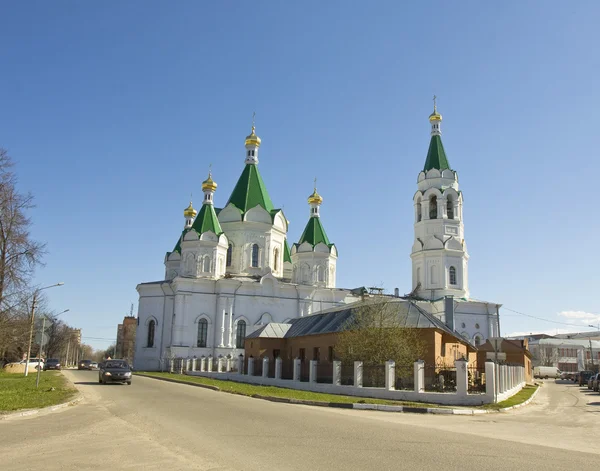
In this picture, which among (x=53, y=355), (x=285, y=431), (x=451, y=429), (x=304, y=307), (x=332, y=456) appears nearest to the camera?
(x=332, y=456)

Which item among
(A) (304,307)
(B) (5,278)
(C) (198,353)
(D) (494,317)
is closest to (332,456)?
(B) (5,278)

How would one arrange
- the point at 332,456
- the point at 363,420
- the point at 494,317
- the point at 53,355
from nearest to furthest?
the point at 332,456
the point at 363,420
the point at 494,317
the point at 53,355

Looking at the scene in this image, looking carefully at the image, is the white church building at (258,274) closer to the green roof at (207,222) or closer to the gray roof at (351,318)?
the green roof at (207,222)

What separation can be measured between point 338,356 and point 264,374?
481cm

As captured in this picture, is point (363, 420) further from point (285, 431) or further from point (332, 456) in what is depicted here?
point (332, 456)

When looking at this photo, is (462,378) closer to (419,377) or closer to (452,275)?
(419,377)

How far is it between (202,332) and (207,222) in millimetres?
9333

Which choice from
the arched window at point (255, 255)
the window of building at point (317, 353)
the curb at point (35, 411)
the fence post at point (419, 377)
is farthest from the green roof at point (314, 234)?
the curb at point (35, 411)

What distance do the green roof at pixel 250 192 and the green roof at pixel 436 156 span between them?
15170mm

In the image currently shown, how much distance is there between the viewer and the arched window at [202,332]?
46.8 m

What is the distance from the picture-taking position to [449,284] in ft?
170

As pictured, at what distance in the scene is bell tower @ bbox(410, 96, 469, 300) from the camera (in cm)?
5134

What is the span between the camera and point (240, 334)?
48.3 meters

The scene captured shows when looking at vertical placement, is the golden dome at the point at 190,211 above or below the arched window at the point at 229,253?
above
